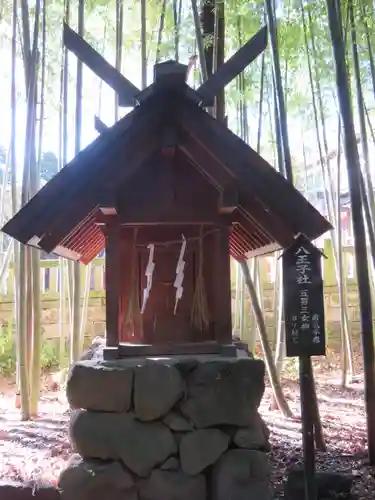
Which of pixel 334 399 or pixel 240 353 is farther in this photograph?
pixel 334 399

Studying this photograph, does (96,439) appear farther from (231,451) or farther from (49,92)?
(49,92)

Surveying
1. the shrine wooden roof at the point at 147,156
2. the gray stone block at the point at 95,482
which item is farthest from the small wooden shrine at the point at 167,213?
the gray stone block at the point at 95,482

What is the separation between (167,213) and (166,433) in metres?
1.32

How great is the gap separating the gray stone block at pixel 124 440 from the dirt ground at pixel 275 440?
120 cm

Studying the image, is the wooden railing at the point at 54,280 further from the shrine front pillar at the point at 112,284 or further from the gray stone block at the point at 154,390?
the gray stone block at the point at 154,390

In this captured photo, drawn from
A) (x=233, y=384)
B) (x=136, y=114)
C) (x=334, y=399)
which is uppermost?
(x=136, y=114)

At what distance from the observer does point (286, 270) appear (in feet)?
9.98

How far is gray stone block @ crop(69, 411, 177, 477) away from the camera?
2.99 m

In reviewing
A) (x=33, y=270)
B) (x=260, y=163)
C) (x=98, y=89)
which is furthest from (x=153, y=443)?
(x=98, y=89)

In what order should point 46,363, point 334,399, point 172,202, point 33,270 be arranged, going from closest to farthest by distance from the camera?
1. point 172,202
2. point 33,270
3. point 334,399
4. point 46,363

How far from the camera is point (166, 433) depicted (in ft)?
9.93

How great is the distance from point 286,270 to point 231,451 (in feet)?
3.65

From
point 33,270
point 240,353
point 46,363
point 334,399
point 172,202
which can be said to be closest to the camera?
point 172,202

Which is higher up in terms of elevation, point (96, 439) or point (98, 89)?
point (98, 89)
